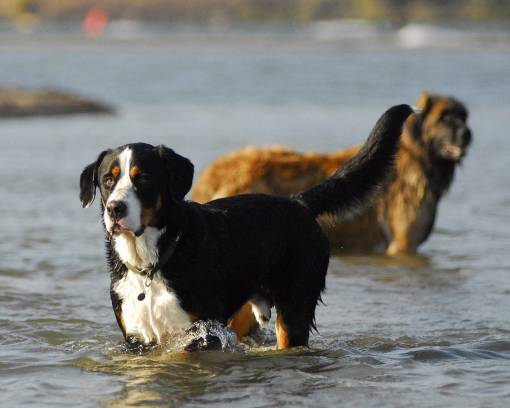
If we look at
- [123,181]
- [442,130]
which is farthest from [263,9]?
[123,181]

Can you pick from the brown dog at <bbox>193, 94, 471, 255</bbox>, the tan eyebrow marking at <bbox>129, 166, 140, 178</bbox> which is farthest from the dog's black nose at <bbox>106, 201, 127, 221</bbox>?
the brown dog at <bbox>193, 94, 471, 255</bbox>

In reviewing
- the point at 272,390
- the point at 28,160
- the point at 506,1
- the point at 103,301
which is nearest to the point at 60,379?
the point at 272,390

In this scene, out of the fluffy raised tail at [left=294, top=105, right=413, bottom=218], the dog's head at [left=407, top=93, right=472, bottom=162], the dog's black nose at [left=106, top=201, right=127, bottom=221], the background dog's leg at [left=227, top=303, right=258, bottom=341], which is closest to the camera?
the dog's black nose at [left=106, top=201, right=127, bottom=221]

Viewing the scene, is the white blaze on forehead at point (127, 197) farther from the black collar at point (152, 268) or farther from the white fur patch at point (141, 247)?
the black collar at point (152, 268)

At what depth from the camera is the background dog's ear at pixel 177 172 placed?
6344 mm

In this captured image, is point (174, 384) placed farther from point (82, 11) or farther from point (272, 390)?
point (82, 11)

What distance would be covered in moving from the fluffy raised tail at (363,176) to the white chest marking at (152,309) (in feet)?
4.29

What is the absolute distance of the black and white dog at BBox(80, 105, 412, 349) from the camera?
6223 millimetres

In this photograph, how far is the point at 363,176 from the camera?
745cm

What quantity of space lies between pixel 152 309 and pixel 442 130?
512 centimetres

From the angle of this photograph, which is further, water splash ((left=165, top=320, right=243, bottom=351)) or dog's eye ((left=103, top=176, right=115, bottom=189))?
water splash ((left=165, top=320, right=243, bottom=351))

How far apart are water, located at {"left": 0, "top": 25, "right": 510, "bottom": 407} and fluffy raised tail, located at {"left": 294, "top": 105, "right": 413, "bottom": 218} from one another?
91 centimetres

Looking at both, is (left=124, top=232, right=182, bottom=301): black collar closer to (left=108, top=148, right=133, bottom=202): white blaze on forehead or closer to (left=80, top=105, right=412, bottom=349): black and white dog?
(left=80, top=105, right=412, bottom=349): black and white dog

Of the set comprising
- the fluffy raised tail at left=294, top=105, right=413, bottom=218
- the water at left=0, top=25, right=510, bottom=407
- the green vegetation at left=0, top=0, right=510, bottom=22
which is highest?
the green vegetation at left=0, top=0, right=510, bottom=22
